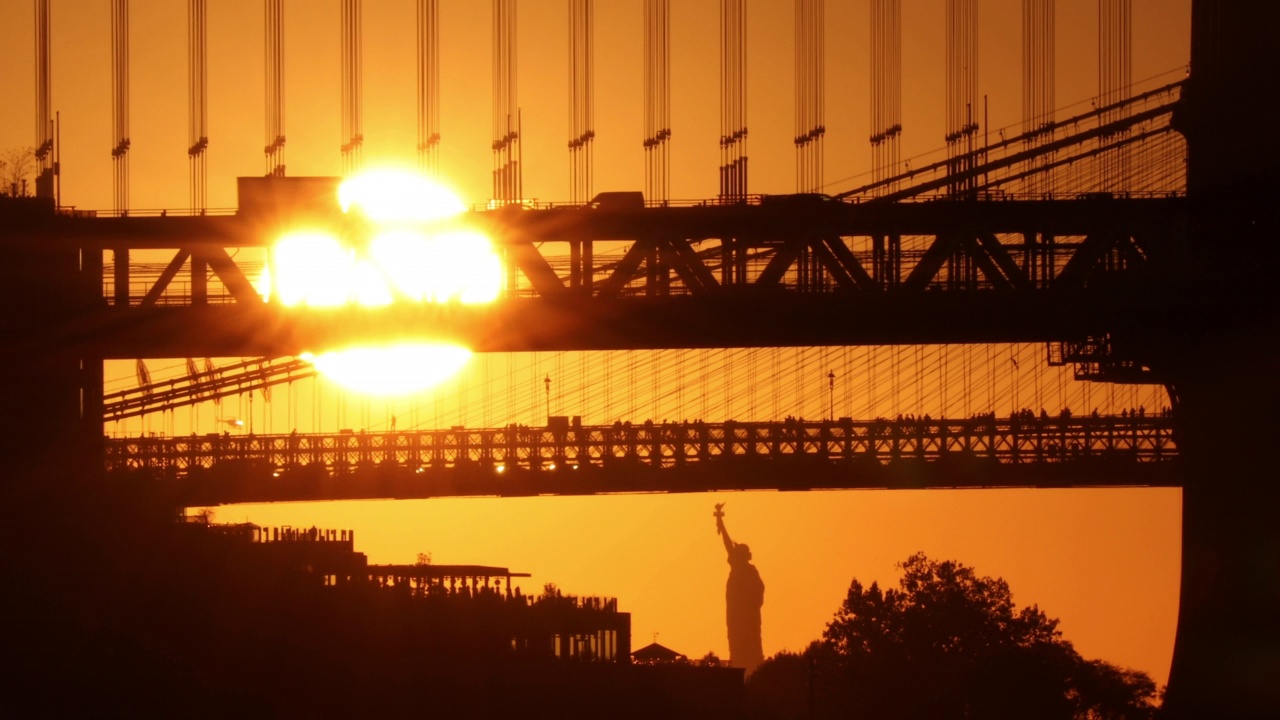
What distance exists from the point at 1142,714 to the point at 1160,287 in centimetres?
3356

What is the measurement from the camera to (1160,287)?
44.3 metres

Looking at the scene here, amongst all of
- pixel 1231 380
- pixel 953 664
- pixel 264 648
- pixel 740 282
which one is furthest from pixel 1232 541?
pixel 953 664

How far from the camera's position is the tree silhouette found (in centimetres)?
7575

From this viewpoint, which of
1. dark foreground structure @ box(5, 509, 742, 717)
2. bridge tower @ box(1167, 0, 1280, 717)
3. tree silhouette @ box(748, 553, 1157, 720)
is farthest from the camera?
tree silhouette @ box(748, 553, 1157, 720)

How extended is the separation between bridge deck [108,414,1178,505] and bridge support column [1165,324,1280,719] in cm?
3919

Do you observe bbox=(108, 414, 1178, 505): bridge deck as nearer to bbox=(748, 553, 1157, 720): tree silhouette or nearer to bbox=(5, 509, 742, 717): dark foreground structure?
bbox=(748, 553, 1157, 720): tree silhouette

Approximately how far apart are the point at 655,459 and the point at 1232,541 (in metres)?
46.8

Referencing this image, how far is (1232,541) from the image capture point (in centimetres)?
4462

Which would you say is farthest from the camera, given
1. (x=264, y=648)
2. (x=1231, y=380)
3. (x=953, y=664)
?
(x=953, y=664)

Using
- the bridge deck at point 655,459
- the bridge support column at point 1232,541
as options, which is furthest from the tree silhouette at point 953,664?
the bridge support column at point 1232,541

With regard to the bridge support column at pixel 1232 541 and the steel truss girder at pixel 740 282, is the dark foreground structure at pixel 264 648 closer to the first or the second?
the steel truss girder at pixel 740 282

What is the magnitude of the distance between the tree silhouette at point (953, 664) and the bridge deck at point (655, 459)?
498cm

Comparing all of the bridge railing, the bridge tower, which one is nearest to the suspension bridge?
the bridge tower

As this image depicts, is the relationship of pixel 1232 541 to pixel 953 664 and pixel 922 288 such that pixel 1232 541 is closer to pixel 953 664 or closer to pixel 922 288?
pixel 922 288
